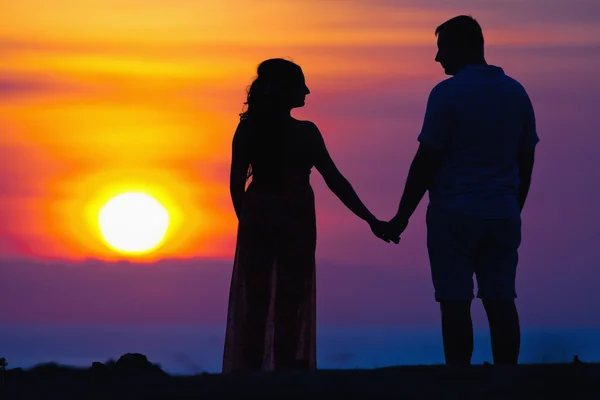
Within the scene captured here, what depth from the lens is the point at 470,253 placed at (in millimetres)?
8648

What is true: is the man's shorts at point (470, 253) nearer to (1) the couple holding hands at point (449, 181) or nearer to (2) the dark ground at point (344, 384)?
(1) the couple holding hands at point (449, 181)

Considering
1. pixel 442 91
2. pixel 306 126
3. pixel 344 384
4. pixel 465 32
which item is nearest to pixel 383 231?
pixel 306 126

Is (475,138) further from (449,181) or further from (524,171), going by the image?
(524,171)

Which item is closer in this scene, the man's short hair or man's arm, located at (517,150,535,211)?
the man's short hair

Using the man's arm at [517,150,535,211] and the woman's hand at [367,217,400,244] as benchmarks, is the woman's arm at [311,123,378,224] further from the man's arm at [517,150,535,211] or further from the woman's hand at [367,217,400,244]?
the man's arm at [517,150,535,211]

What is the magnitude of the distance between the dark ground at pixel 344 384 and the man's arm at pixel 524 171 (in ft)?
5.79

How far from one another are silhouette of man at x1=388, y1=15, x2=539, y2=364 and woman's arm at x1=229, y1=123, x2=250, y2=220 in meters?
1.28

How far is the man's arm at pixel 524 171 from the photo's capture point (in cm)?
891

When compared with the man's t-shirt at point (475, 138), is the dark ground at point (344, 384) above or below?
below

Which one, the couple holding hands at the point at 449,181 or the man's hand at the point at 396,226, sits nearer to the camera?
the couple holding hands at the point at 449,181

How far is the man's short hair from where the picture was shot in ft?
28.7

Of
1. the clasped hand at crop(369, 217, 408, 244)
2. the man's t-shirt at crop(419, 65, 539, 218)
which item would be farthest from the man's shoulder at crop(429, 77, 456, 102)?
the clasped hand at crop(369, 217, 408, 244)

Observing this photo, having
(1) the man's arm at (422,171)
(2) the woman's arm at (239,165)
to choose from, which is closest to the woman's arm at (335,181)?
(2) the woman's arm at (239,165)

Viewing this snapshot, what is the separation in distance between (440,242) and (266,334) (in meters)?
1.72
